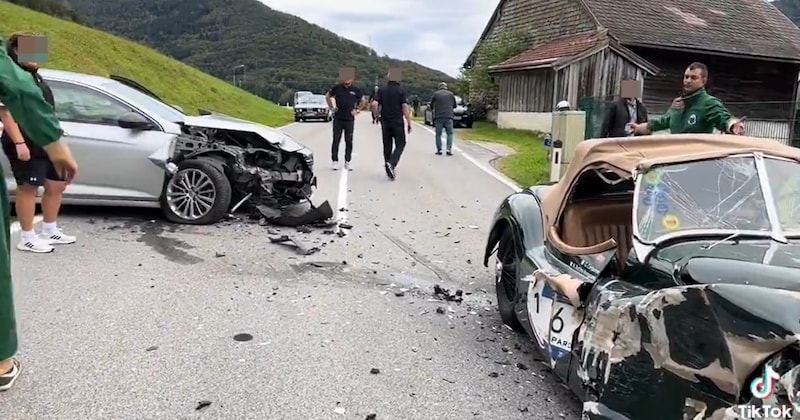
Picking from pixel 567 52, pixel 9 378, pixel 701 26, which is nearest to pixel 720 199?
pixel 9 378

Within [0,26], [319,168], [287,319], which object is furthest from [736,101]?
[0,26]

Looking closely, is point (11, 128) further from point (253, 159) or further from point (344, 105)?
point (344, 105)

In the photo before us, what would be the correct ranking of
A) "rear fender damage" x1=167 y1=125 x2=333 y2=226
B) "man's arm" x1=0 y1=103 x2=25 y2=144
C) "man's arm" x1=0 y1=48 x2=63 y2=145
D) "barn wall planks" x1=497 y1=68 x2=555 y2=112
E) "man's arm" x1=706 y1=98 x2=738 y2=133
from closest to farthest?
"man's arm" x1=0 y1=48 x2=63 y2=145 < "man's arm" x1=0 y1=103 x2=25 y2=144 < "man's arm" x1=706 y1=98 x2=738 y2=133 < "rear fender damage" x1=167 y1=125 x2=333 y2=226 < "barn wall planks" x1=497 y1=68 x2=555 y2=112

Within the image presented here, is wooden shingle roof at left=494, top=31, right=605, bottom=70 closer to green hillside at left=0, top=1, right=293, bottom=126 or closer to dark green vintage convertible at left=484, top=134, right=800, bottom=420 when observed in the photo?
green hillside at left=0, top=1, right=293, bottom=126

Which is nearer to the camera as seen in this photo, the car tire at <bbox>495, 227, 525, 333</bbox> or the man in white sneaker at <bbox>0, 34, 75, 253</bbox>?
the car tire at <bbox>495, 227, 525, 333</bbox>

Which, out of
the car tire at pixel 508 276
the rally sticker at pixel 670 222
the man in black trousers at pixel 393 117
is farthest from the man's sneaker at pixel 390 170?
the rally sticker at pixel 670 222

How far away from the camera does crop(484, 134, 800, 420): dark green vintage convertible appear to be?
2.13 meters

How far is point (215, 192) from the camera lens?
7.53 meters

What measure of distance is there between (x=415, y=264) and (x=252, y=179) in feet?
8.27

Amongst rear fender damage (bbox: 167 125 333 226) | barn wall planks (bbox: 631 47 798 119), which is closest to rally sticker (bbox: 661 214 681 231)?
rear fender damage (bbox: 167 125 333 226)

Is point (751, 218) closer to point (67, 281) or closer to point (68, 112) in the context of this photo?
point (67, 281)

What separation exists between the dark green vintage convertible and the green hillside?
→ 31.3 meters

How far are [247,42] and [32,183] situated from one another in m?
105

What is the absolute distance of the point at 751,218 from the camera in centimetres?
317
